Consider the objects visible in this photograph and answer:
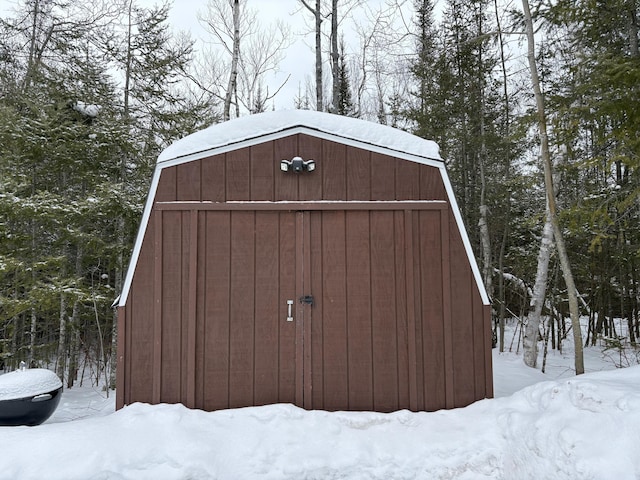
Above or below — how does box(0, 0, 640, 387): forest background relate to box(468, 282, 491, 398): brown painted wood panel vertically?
above

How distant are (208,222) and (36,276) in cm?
481

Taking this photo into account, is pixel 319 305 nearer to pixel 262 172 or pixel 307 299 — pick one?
pixel 307 299

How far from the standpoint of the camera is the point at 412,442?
9.12 feet

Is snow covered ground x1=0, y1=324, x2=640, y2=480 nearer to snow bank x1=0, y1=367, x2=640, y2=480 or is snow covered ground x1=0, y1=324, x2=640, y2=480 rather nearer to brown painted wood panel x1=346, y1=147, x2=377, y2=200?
snow bank x1=0, y1=367, x2=640, y2=480

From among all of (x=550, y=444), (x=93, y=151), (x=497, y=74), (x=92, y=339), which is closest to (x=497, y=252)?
(x=497, y=74)

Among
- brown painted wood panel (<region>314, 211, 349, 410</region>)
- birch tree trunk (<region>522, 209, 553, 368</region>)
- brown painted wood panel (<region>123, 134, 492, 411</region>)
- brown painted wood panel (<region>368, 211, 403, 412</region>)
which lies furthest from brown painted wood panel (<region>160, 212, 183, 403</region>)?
birch tree trunk (<region>522, 209, 553, 368</region>)

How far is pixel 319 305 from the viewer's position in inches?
132

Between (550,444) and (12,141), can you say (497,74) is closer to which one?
(550,444)

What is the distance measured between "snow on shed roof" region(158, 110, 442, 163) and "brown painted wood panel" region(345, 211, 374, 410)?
0.75 m

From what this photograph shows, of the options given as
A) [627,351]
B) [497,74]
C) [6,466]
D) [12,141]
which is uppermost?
[497,74]

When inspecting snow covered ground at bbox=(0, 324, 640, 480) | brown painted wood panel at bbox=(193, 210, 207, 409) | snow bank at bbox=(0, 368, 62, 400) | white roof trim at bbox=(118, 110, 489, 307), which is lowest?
snow covered ground at bbox=(0, 324, 640, 480)

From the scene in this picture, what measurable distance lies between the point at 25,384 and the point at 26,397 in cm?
11

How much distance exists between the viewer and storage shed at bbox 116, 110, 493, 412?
3283 millimetres

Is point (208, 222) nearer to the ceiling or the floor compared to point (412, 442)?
nearer to the ceiling
